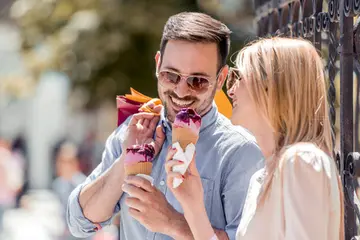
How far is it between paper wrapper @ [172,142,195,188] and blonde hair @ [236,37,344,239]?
Answer: 0.91 feet

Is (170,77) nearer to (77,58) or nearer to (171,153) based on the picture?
(171,153)

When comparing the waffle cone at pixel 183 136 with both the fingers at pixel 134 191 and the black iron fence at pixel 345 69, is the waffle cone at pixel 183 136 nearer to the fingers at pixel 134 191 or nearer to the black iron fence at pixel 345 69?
the fingers at pixel 134 191

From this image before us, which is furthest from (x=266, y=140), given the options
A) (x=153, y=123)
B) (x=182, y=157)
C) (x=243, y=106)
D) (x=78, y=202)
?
(x=78, y=202)

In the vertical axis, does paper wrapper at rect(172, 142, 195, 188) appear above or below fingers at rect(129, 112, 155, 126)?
below

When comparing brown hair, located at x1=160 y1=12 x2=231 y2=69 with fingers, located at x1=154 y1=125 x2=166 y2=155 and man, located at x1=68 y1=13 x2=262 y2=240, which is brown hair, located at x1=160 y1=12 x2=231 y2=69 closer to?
man, located at x1=68 y1=13 x2=262 y2=240

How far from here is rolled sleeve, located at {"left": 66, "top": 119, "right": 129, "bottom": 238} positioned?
10.3 feet

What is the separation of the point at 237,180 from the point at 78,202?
Result: 634mm

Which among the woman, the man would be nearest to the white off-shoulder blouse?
the woman

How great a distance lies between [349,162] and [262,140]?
23.9 inches

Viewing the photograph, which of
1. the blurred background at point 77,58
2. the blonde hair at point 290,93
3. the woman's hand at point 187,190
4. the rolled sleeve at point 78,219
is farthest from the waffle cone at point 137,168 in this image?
the blurred background at point 77,58

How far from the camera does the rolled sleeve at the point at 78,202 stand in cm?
314

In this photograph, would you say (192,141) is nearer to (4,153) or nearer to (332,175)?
(332,175)

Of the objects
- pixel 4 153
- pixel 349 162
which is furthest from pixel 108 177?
pixel 4 153

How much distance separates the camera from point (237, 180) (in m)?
2.88
